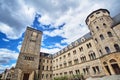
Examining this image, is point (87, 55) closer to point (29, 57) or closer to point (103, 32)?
point (103, 32)

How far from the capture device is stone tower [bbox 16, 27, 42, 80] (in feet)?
106

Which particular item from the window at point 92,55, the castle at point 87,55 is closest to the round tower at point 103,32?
the castle at point 87,55

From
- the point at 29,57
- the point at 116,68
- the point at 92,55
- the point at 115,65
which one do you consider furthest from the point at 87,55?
the point at 29,57

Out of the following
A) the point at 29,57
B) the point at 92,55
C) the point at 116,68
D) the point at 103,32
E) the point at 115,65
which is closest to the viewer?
the point at 116,68

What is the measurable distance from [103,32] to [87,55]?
9.01 metres

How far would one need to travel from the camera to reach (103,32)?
24156 mm

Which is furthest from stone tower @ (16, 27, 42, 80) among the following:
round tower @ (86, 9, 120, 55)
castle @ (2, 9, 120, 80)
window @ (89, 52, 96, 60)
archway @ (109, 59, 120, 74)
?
archway @ (109, 59, 120, 74)

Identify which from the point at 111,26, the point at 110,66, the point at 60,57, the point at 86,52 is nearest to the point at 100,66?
the point at 110,66

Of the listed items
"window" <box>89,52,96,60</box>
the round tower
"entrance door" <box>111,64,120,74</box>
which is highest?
the round tower

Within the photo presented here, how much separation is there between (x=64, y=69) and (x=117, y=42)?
2397 centimetres

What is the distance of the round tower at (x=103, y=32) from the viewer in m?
21.9

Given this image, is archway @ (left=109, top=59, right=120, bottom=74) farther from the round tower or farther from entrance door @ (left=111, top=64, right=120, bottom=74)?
the round tower

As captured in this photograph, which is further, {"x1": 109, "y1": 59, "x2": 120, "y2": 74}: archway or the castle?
the castle

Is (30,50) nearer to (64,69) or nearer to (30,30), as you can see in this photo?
(30,30)
